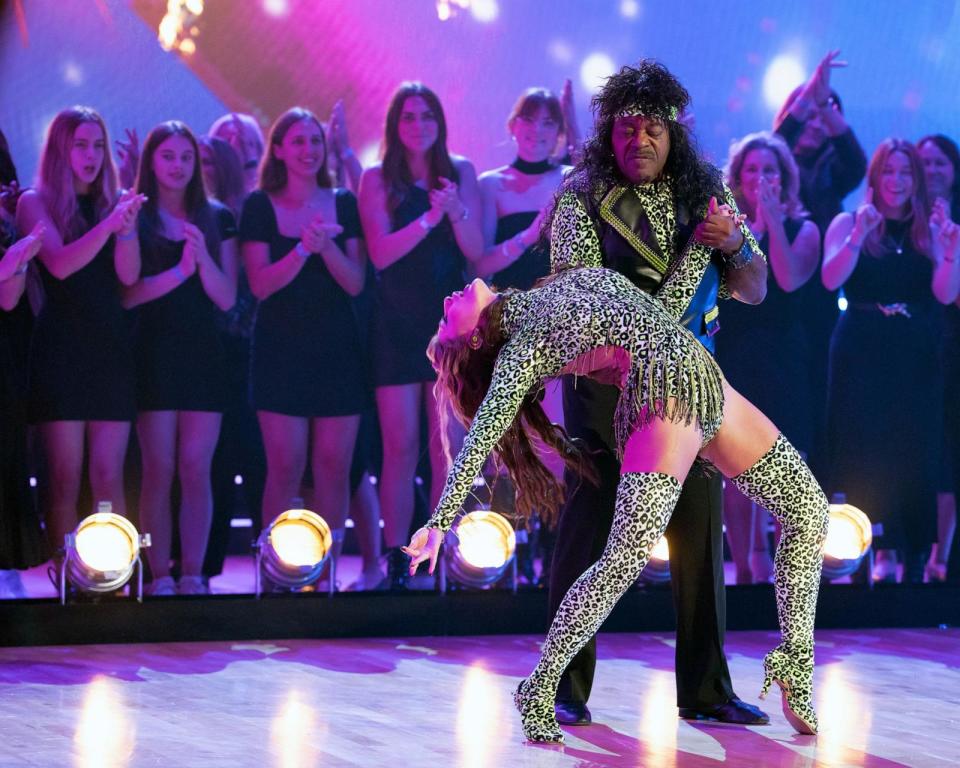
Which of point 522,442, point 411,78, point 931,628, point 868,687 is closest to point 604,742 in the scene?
point 522,442

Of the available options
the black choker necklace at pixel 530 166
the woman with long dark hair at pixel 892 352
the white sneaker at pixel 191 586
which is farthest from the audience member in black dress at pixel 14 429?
the woman with long dark hair at pixel 892 352

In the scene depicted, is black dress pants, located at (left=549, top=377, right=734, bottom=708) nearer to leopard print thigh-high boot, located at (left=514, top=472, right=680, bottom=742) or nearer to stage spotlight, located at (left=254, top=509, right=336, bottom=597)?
leopard print thigh-high boot, located at (left=514, top=472, right=680, bottom=742)

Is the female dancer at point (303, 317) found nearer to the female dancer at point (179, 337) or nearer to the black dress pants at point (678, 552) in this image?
the female dancer at point (179, 337)

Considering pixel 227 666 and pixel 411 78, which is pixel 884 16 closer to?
pixel 411 78

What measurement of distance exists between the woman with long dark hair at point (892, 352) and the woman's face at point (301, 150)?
7.09 feet

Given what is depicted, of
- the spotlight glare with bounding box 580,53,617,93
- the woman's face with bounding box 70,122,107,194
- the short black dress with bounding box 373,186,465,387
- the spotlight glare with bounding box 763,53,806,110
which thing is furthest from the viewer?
the spotlight glare with bounding box 763,53,806,110

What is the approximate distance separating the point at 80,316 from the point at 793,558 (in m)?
2.84

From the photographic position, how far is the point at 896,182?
5.91 meters

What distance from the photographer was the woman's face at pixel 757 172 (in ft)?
18.9

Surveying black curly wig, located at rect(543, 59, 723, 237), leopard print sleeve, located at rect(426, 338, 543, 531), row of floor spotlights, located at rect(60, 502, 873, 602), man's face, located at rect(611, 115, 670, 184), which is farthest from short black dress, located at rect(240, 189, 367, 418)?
leopard print sleeve, located at rect(426, 338, 543, 531)

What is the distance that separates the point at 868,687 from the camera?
4.07 m

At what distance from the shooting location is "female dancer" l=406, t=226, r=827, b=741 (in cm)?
305

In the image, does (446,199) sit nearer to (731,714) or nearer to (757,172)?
(757,172)

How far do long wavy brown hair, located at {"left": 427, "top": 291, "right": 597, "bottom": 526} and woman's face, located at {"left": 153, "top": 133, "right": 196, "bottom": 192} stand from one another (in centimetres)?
215
